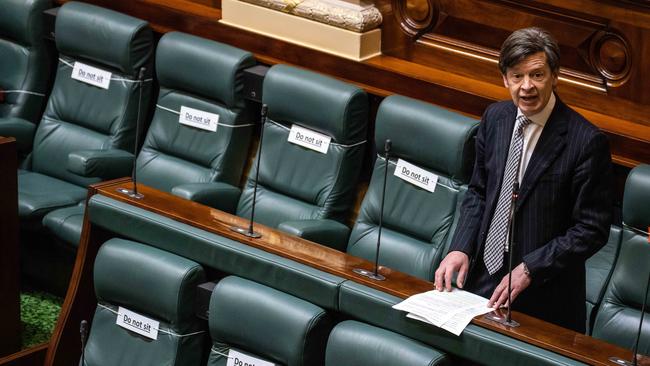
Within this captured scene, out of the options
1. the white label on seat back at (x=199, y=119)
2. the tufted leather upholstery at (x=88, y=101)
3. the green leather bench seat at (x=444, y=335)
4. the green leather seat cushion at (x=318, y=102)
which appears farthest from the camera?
the tufted leather upholstery at (x=88, y=101)

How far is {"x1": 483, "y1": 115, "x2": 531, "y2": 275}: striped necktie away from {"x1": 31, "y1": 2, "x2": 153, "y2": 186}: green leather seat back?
73.9 inches

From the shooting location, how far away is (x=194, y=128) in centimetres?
402

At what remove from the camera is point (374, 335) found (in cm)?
245

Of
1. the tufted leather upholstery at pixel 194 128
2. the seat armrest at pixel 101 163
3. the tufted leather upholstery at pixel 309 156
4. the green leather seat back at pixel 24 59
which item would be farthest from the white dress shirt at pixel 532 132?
the green leather seat back at pixel 24 59

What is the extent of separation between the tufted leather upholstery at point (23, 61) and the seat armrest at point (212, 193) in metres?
0.95

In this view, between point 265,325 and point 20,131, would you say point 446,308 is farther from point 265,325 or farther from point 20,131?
point 20,131

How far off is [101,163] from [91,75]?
0.48 metres

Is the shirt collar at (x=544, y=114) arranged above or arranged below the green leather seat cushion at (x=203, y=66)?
above

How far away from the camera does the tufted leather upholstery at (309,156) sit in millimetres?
3615

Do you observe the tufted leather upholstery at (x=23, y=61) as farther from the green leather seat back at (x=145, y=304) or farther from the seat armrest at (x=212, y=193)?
the green leather seat back at (x=145, y=304)

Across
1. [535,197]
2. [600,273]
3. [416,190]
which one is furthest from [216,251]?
[600,273]

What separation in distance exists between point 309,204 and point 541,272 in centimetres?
133

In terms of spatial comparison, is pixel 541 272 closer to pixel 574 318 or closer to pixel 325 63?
pixel 574 318

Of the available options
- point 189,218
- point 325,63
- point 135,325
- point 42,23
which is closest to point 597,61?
point 325,63
